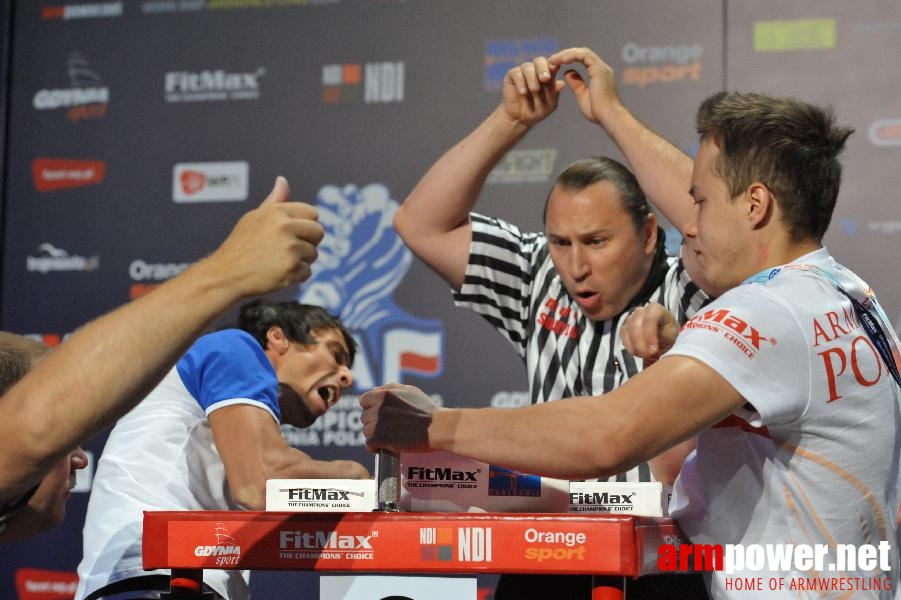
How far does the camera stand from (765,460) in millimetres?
1524

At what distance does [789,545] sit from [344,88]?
3.41 meters

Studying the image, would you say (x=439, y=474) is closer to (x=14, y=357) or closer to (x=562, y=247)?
(x=14, y=357)

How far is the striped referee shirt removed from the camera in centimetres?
255

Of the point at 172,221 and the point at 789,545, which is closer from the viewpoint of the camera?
the point at 789,545

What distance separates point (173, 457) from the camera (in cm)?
246

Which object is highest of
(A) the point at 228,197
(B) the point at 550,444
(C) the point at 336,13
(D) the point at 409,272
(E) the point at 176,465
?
(C) the point at 336,13

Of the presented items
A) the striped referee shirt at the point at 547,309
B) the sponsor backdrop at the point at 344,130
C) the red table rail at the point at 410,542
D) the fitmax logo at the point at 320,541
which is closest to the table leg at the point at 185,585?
the red table rail at the point at 410,542

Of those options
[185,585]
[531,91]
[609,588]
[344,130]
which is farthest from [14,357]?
[344,130]

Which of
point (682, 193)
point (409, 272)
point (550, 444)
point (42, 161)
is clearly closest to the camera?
point (550, 444)

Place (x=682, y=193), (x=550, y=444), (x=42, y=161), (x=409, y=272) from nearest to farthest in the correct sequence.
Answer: (x=550, y=444), (x=682, y=193), (x=409, y=272), (x=42, y=161)

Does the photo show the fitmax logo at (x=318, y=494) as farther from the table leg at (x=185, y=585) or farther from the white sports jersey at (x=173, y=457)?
the white sports jersey at (x=173, y=457)

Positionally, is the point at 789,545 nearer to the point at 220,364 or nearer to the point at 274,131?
the point at 220,364

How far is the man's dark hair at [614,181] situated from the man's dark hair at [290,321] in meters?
0.72

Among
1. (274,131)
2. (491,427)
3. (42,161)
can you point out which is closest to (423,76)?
(274,131)
